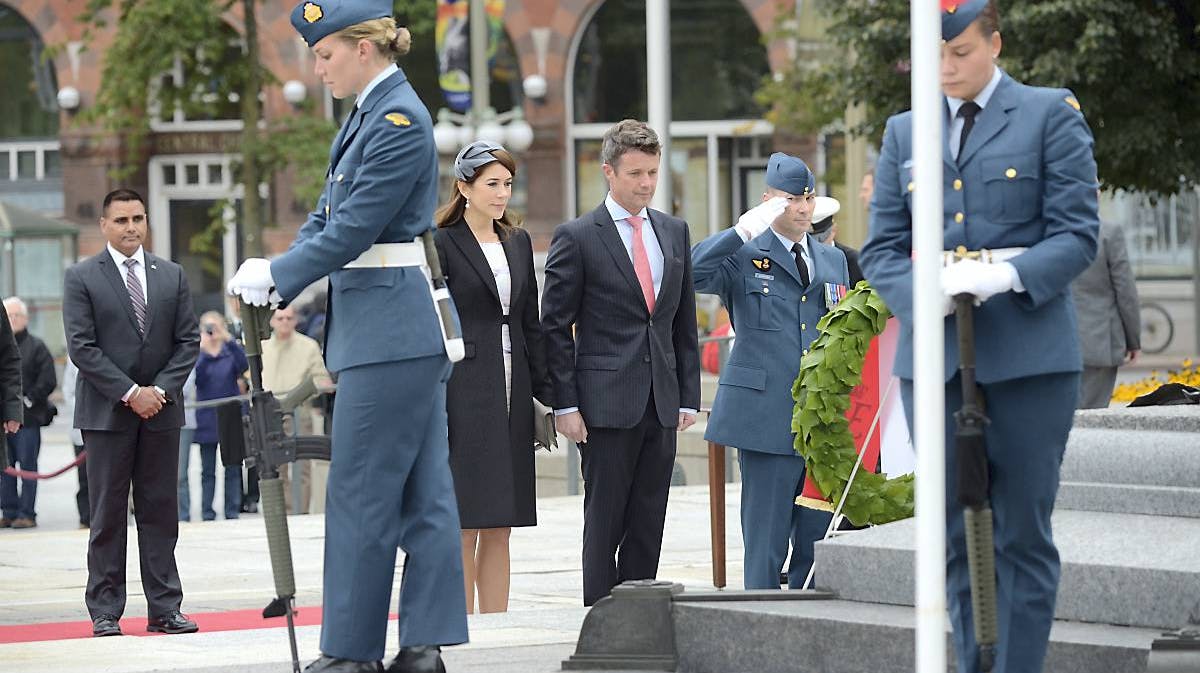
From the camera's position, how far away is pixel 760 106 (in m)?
32.4

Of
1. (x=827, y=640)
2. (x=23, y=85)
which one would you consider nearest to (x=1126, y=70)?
(x=827, y=640)

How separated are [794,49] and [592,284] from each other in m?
23.4

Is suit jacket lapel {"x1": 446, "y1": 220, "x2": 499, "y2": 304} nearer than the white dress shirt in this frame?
Yes

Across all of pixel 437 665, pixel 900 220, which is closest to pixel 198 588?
pixel 437 665

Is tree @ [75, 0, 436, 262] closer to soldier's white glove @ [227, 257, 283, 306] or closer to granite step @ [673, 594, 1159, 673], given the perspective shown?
granite step @ [673, 594, 1159, 673]

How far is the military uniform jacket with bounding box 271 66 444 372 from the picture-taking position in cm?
591

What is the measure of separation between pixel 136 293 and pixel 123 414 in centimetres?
56

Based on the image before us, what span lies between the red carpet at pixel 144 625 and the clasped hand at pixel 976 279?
12.8 ft

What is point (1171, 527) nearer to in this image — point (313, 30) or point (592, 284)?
point (592, 284)

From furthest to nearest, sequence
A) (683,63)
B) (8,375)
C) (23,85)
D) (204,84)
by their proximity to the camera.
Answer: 1. (23,85)
2. (683,63)
3. (204,84)
4. (8,375)

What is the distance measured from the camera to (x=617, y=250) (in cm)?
823

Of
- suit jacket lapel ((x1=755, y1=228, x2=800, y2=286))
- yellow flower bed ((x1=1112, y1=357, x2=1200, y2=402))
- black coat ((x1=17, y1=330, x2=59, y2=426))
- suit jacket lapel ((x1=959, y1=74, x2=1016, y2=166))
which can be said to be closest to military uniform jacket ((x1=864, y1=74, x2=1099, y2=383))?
suit jacket lapel ((x1=959, y1=74, x2=1016, y2=166))

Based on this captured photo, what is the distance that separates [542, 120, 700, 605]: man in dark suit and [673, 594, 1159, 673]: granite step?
150 centimetres

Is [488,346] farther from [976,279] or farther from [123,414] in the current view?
[976,279]
